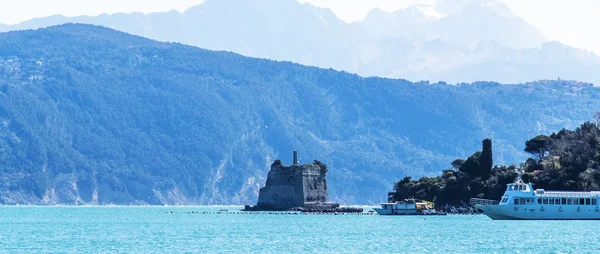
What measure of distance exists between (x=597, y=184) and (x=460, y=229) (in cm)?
3214

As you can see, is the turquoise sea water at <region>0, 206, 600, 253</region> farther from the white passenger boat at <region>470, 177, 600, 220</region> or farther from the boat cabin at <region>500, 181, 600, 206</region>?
the boat cabin at <region>500, 181, 600, 206</region>

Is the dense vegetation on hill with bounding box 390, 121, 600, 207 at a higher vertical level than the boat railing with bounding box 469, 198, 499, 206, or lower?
higher

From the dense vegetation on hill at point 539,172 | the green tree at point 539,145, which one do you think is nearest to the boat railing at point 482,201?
the dense vegetation on hill at point 539,172

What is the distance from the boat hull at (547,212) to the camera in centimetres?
12775

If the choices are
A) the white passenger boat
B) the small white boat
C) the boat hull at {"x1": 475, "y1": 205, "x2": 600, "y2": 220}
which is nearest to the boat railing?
the small white boat

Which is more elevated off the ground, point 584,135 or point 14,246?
point 584,135

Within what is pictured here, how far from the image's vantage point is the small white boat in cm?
16075

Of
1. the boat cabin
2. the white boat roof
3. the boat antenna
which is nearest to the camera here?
the boat cabin

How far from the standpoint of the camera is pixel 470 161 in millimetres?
162000

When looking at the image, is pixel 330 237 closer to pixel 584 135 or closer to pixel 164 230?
pixel 164 230

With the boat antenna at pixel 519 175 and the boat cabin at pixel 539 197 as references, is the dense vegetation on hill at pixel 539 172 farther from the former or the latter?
the boat cabin at pixel 539 197

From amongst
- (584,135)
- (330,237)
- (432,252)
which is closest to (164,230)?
(330,237)

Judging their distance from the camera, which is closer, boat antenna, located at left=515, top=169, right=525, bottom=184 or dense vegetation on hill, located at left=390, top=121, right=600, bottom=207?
boat antenna, located at left=515, top=169, right=525, bottom=184

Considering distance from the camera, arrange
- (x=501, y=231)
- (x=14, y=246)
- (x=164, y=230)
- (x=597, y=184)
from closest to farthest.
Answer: (x=14, y=246), (x=501, y=231), (x=164, y=230), (x=597, y=184)
